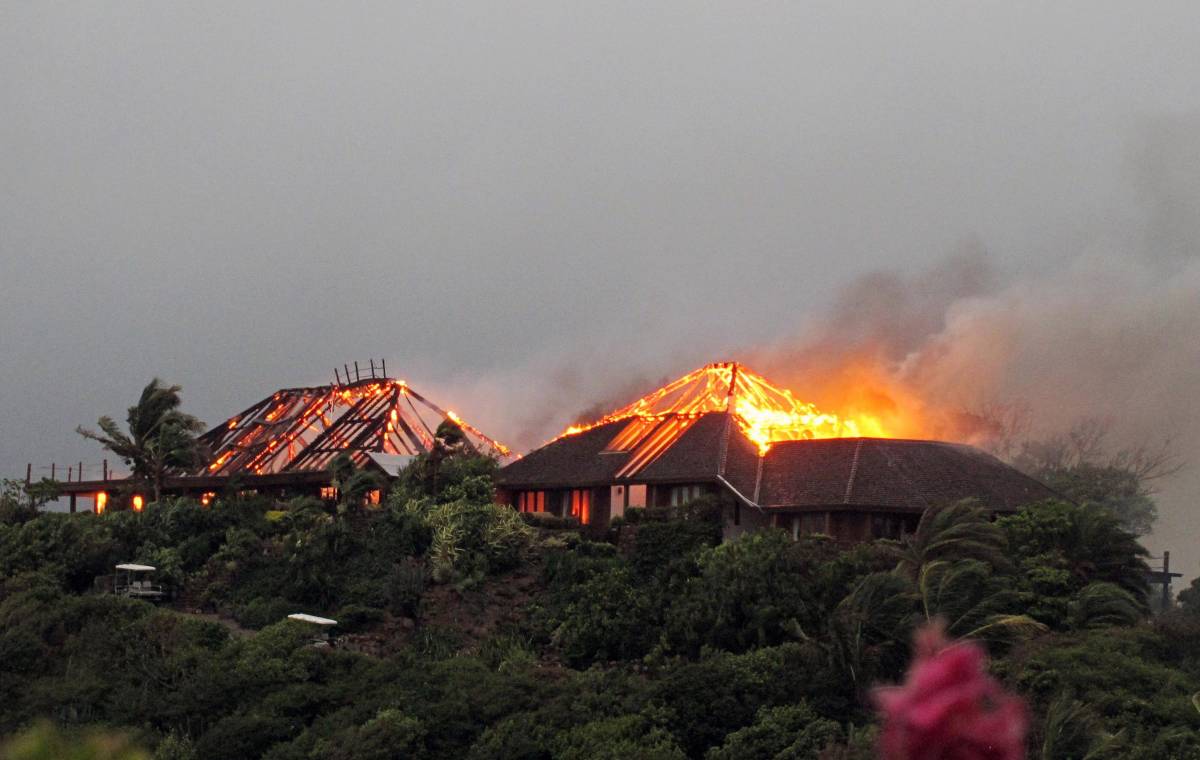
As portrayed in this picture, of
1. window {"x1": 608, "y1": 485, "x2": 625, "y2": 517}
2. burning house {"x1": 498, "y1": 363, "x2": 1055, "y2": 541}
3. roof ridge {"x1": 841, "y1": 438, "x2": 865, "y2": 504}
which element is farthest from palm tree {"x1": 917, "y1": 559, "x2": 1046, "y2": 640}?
window {"x1": 608, "y1": 485, "x2": 625, "y2": 517}

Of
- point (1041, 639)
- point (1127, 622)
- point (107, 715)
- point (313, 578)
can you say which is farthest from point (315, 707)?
point (1127, 622)

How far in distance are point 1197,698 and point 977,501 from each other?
1125 centimetres

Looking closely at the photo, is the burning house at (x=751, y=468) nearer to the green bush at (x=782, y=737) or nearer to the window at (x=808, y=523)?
Result: the window at (x=808, y=523)

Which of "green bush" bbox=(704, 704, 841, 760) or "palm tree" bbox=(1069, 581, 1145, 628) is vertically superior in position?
"palm tree" bbox=(1069, 581, 1145, 628)

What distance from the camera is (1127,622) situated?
3247 centimetres

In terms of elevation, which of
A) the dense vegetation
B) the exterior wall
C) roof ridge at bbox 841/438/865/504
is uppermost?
roof ridge at bbox 841/438/865/504

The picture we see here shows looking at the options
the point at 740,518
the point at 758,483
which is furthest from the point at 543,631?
the point at 758,483

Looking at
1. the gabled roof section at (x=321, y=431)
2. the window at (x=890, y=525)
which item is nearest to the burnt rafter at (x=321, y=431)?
the gabled roof section at (x=321, y=431)

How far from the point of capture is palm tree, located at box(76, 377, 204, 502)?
51.8 metres

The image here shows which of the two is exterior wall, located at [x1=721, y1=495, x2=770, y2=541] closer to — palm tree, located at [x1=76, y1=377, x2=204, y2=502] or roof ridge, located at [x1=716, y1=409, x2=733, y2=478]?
roof ridge, located at [x1=716, y1=409, x2=733, y2=478]

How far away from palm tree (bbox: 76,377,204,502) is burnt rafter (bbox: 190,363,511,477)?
3100 millimetres

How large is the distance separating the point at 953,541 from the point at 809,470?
925 centimetres

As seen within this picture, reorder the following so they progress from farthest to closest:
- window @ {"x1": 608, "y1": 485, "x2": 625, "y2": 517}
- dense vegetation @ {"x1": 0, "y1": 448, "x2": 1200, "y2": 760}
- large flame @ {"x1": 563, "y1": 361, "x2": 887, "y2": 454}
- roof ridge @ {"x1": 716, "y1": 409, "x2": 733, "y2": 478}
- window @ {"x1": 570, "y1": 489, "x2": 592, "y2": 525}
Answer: large flame @ {"x1": 563, "y1": 361, "x2": 887, "y2": 454} → window @ {"x1": 570, "y1": 489, "x2": 592, "y2": 525} → window @ {"x1": 608, "y1": 485, "x2": 625, "y2": 517} → roof ridge @ {"x1": 716, "y1": 409, "x2": 733, "y2": 478} → dense vegetation @ {"x1": 0, "y1": 448, "x2": 1200, "y2": 760}

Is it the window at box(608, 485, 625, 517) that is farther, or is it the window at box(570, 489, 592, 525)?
the window at box(570, 489, 592, 525)
